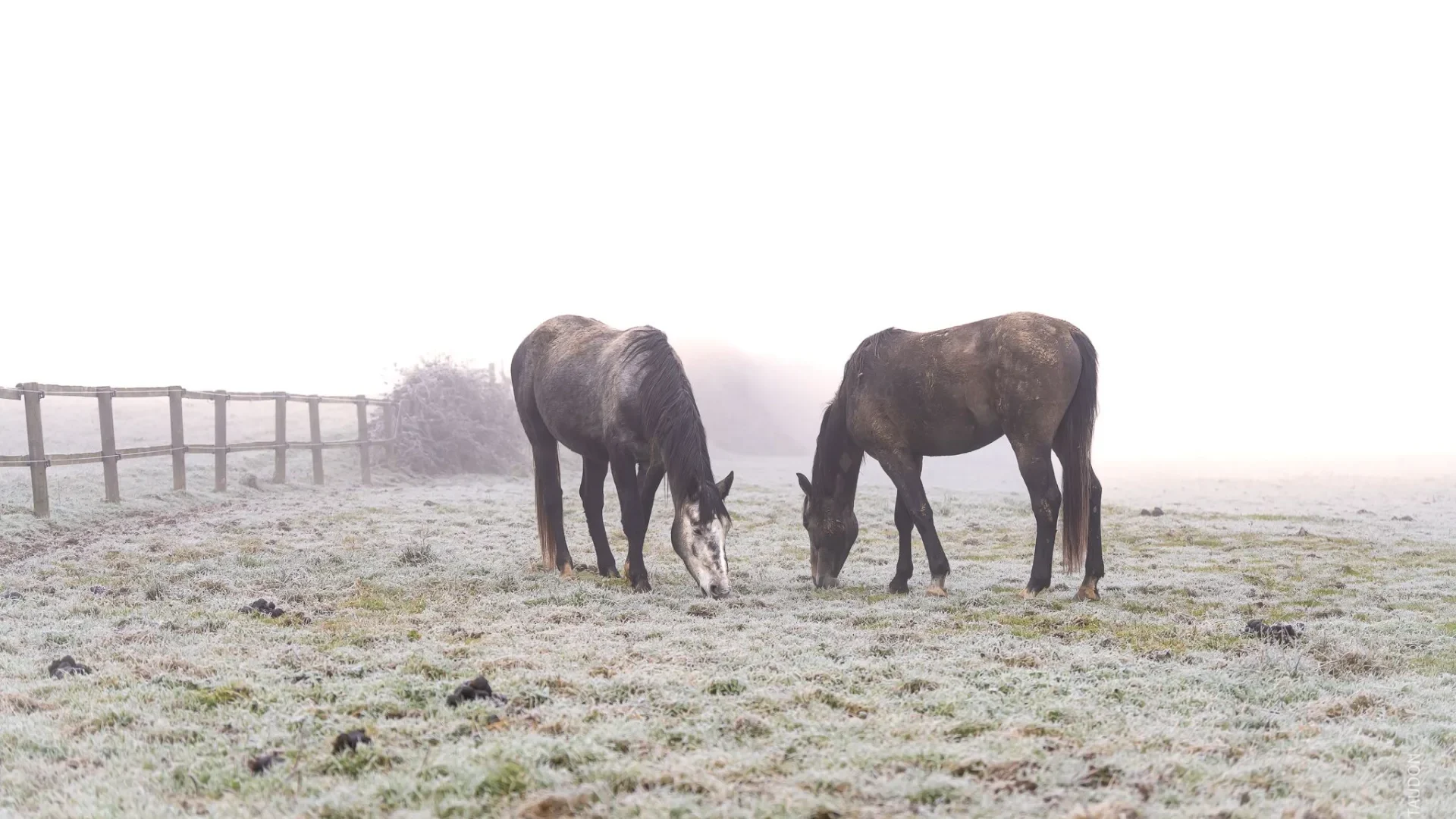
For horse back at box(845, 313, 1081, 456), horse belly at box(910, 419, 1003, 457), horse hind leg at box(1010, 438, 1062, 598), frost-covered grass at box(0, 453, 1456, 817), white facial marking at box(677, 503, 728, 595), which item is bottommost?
frost-covered grass at box(0, 453, 1456, 817)

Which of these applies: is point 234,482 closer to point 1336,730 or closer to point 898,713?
point 898,713

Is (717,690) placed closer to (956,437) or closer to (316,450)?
(956,437)

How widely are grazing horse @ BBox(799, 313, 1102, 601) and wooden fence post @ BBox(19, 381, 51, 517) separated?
29.5 ft

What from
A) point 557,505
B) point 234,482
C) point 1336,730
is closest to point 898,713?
point 1336,730

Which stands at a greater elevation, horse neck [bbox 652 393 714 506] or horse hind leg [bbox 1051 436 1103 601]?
horse neck [bbox 652 393 714 506]

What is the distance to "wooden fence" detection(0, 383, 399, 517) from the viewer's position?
1112cm

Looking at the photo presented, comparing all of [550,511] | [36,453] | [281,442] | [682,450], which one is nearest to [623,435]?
[682,450]

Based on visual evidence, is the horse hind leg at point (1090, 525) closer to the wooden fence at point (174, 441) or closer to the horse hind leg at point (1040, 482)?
the horse hind leg at point (1040, 482)

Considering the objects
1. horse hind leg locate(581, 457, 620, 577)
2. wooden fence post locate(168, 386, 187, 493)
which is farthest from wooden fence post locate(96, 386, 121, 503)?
horse hind leg locate(581, 457, 620, 577)

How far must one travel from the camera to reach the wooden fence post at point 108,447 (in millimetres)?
12258

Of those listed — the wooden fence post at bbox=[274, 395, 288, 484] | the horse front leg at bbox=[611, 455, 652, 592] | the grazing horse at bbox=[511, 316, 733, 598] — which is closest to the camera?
the grazing horse at bbox=[511, 316, 733, 598]

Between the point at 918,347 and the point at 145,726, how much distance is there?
5466 millimetres

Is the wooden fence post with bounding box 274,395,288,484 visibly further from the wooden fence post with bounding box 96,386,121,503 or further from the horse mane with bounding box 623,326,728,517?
the horse mane with bounding box 623,326,728,517

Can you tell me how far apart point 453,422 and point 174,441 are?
768 centimetres
